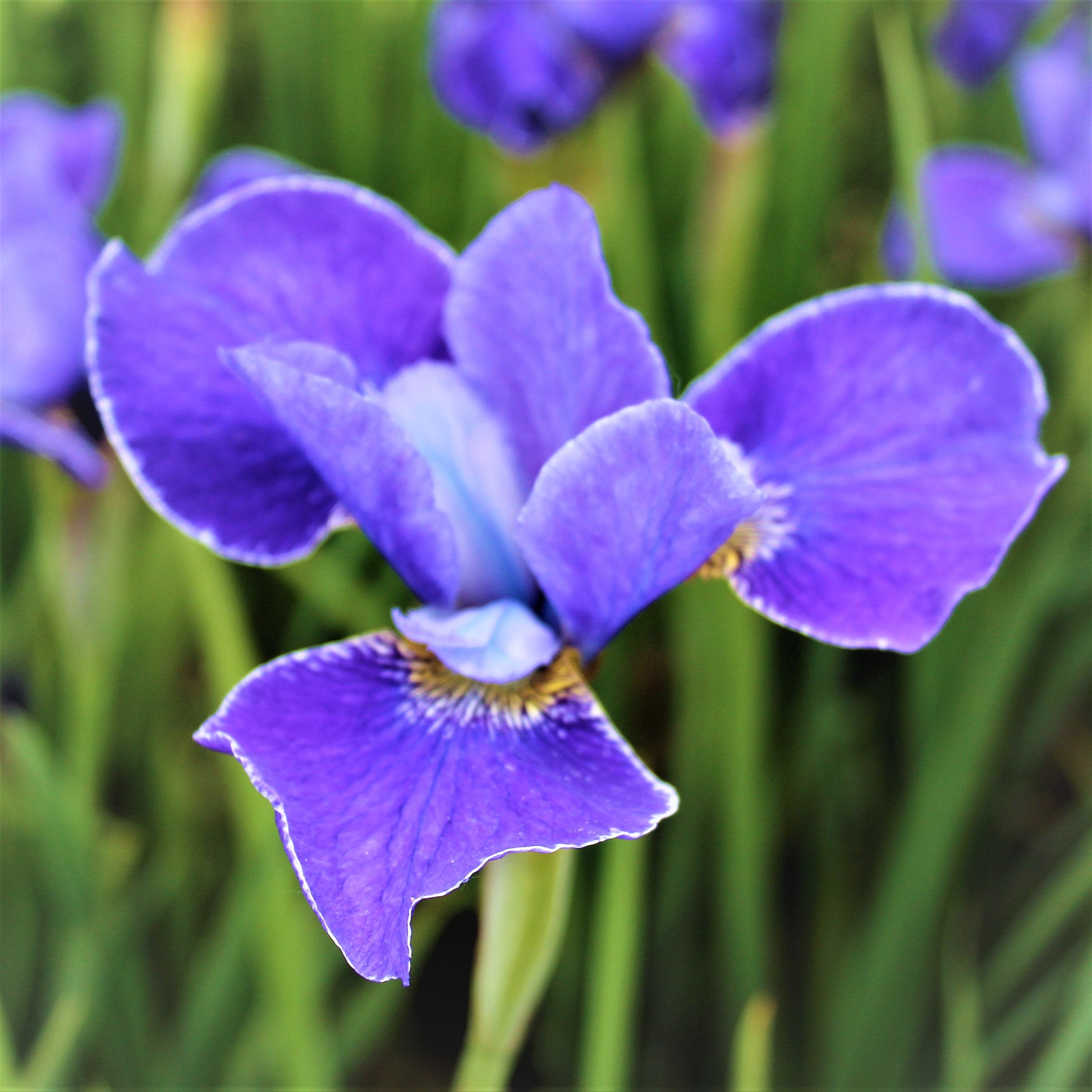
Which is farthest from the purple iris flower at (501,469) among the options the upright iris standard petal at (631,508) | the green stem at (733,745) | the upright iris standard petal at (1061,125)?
the upright iris standard petal at (1061,125)

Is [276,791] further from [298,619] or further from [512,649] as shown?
[298,619]

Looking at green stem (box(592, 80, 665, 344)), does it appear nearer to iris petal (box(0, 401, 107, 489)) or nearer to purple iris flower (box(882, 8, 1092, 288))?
purple iris flower (box(882, 8, 1092, 288))

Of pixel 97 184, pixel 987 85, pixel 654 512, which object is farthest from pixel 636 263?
pixel 987 85

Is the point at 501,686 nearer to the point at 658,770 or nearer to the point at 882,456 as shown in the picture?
the point at 882,456

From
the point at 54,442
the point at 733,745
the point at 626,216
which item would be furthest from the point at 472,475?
the point at 626,216

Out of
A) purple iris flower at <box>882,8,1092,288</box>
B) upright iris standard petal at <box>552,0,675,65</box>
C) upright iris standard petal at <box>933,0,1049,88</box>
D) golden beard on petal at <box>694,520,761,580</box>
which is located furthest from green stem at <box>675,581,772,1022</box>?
upright iris standard petal at <box>933,0,1049,88</box>

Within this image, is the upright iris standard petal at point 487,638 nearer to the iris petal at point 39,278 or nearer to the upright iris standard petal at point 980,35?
the iris petal at point 39,278
